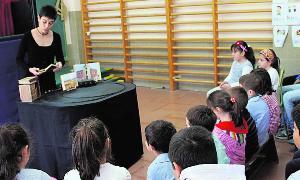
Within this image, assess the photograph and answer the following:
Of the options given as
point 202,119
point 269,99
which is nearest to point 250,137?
point 269,99

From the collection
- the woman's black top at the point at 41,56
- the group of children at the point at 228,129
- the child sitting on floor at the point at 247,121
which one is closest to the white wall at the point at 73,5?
the woman's black top at the point at 41,56

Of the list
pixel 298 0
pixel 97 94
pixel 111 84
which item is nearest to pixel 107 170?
pixel 97 94

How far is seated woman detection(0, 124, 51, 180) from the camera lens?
1.73 metres

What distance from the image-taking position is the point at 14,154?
5.84 ft

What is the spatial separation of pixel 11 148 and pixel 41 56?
2.05 metres

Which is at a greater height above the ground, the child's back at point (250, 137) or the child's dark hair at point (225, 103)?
the child's dark hair at point (225, 103)

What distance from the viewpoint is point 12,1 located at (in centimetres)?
576

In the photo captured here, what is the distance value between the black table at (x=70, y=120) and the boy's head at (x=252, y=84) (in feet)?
3.49

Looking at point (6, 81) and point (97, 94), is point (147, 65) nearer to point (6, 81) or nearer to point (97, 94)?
point (6, 81)

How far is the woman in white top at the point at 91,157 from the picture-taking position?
1810mm

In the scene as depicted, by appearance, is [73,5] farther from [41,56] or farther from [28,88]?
[28,88]

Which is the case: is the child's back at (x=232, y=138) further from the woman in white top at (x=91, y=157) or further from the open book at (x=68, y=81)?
the open book at (x=68, y=81)

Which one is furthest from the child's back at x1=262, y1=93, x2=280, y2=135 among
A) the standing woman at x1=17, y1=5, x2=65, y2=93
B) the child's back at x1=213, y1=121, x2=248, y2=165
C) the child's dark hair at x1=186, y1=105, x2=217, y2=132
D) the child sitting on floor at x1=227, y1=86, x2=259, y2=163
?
the standing woman at x1=17, y1=5, x2=65, y2=93

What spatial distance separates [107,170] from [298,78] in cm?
318
